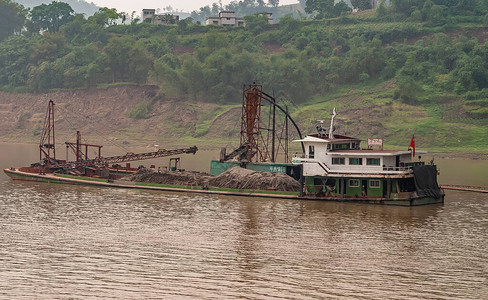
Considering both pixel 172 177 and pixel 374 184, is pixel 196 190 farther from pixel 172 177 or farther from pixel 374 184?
pixel 374 184

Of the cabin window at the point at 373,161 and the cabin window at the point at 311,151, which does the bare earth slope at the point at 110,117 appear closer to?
the cabin window at the point at 311,151

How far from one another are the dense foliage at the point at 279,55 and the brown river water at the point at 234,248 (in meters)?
71.9

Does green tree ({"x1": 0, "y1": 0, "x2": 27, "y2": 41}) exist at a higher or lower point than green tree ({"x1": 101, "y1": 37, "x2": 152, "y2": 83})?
higher

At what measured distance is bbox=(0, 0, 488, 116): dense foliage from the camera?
434 feet

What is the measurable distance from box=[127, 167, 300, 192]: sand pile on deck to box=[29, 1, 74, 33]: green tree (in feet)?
402

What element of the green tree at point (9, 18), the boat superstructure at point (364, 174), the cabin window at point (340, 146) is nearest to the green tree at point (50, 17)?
the green tree at point (9, 18)

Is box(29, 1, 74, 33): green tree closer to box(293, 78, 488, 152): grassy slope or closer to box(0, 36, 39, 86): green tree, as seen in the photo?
box(0, 36, 39, 86): green tree

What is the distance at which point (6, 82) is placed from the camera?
154 metres

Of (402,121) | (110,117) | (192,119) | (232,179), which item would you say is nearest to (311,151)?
(232,179)

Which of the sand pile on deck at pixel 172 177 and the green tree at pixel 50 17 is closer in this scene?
the sand pile on deck at pixel 172 177

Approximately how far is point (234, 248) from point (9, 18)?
532 ft

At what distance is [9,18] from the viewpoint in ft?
603

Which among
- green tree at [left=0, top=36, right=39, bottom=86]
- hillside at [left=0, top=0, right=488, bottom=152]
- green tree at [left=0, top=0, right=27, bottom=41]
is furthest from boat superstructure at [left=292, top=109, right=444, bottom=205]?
green tree at [left=0, top=0, right=27, bottom=41]

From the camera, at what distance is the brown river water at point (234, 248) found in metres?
30.5
